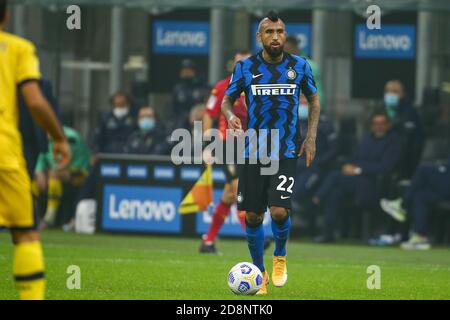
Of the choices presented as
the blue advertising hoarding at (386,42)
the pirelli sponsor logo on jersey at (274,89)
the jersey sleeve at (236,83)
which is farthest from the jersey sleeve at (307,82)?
the blue advertising hoarding at (386,42)

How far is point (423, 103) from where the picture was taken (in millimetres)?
18719

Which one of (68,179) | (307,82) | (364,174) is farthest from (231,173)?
(68,179)

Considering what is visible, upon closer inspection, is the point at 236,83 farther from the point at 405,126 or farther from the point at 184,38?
the point at 184,38

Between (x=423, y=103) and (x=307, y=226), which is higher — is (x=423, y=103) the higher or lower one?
the higher one

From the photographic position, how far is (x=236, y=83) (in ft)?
36.8

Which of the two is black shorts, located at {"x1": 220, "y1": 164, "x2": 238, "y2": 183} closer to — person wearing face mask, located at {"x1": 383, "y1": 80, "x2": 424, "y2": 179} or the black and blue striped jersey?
the black and blue striped jersey

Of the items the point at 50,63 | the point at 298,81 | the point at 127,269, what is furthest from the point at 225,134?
the point at 50,63

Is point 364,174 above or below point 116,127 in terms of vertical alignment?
below

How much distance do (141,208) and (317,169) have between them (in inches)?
100

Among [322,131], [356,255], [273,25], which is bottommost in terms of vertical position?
[356,255]
